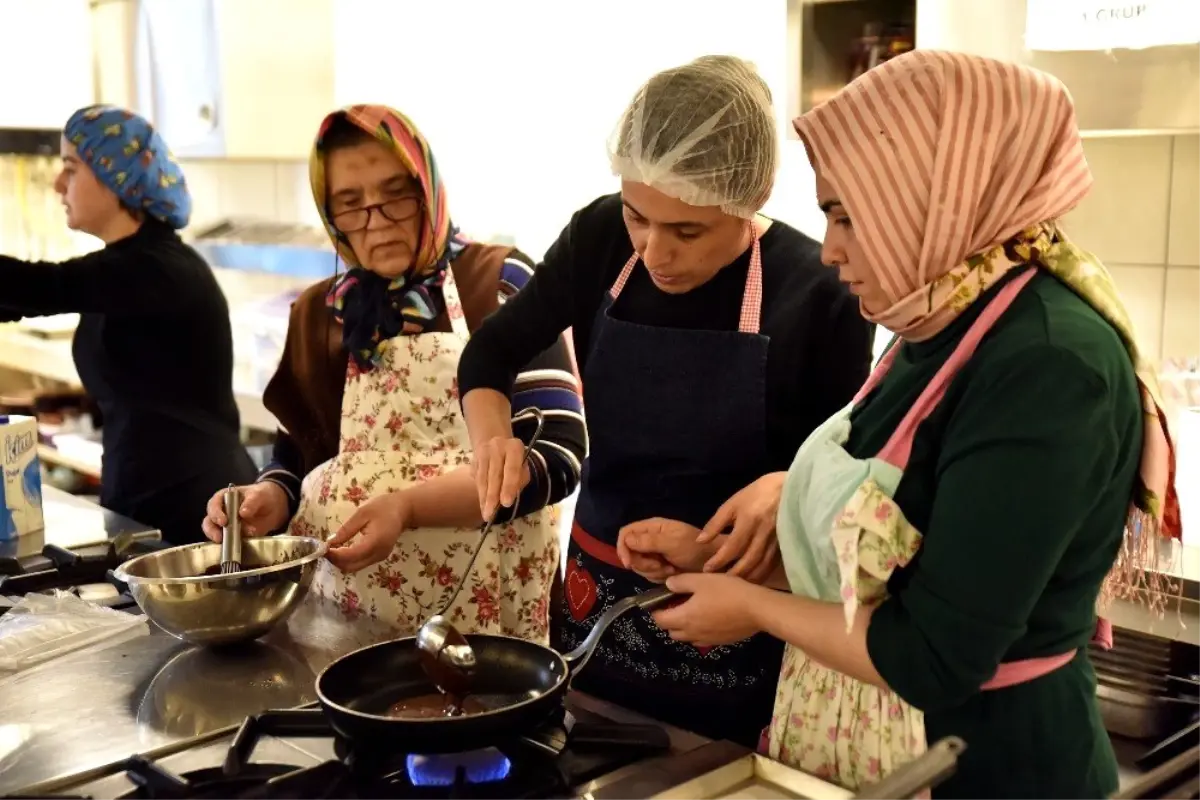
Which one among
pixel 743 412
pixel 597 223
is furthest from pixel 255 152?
pixel 743 412

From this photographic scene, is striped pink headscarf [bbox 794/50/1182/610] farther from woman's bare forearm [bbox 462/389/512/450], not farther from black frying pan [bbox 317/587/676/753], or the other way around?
woman's bare forearm [bbox 462/389/512/450]

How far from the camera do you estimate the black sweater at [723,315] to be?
4.27ft

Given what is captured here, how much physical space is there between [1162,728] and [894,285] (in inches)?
27.2

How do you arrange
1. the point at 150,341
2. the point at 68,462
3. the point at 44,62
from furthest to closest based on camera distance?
the point at 68,462, the point at 44,62, the point at 150,341

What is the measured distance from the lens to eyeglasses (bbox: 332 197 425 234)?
171cm

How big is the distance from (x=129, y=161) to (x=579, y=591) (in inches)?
52.5

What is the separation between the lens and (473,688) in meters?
1.14

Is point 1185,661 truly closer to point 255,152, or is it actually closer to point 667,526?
point 667,526

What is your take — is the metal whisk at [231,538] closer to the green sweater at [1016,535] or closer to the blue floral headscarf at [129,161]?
the green sweater at [1016,535]

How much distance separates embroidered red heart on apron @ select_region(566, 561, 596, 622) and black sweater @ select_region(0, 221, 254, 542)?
101 cm

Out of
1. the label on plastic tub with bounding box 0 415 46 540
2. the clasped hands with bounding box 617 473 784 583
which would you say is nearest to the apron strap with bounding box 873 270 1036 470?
the clasped hands with bounding box 617 473 784 583

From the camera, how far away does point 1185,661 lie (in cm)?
148

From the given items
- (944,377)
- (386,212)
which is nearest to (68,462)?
(386,212)

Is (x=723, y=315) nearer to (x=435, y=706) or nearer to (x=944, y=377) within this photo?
(x=944, y=377)
